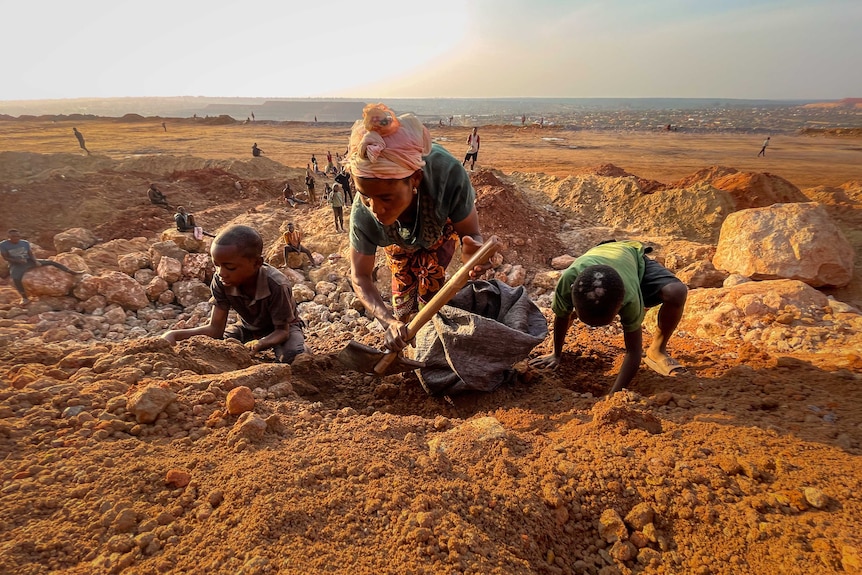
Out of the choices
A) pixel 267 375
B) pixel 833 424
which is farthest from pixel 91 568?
pixel 833 424

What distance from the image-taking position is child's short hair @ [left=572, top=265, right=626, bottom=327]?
1780 mm

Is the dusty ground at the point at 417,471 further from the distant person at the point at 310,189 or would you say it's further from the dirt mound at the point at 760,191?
the distant person at the point at 310,189

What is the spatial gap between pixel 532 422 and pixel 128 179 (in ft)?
41.0

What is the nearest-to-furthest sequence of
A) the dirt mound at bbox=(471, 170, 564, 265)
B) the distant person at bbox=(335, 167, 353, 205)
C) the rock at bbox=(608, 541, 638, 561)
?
the rock at bbox=(608, 541, 638, 561), the dirt mound at bbox=(471, 170, 564, 265), the distant person at bbox=(335, 167, 353, 205)

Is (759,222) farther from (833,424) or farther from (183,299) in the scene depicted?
(183,299)

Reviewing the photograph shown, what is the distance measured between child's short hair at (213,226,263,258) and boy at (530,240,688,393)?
1.82 meters

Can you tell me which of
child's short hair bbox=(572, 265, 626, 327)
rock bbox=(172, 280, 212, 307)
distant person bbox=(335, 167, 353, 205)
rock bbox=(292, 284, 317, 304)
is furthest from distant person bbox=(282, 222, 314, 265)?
child's short hair bbox=(572, 265, 626, 327)

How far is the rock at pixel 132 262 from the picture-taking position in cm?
530

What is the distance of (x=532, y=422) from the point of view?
188 cm

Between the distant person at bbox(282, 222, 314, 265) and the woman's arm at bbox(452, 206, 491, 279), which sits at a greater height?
the woman's arm at bbox(452, 206, 491, 279)

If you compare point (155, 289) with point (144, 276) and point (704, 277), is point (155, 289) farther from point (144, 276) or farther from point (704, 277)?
point (704, 277)

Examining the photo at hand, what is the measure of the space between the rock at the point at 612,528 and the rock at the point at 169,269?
5.50 meters

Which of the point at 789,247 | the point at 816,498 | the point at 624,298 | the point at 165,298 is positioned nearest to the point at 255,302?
the point at 624,298

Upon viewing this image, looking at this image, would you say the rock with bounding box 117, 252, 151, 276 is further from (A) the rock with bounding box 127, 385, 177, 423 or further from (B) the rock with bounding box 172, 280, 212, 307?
(A) the rock with bounding box 127, 385, 177, 423
